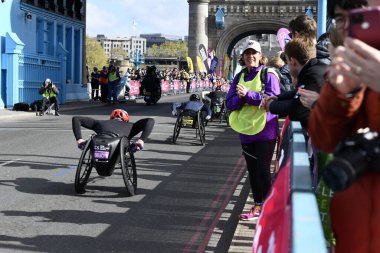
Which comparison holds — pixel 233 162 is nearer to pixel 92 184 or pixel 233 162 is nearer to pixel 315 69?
pixel 92 184

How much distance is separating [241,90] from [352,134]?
12.2 ft

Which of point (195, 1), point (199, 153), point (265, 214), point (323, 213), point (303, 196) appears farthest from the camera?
point (195, 1)

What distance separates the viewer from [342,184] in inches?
75.7

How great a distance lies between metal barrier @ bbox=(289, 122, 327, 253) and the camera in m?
1.78

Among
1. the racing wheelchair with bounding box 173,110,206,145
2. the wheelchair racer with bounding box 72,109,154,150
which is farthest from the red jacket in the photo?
the racing wheelchair with bounding box 173,110,206,145

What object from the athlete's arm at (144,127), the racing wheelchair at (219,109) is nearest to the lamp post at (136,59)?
the racing wheelchair at (219,109)

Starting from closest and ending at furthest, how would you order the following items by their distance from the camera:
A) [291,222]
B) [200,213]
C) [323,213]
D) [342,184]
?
[342,184] → [291,222] → [323,213] → [200,213]

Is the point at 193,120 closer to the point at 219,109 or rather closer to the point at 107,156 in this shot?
the point at 219,109

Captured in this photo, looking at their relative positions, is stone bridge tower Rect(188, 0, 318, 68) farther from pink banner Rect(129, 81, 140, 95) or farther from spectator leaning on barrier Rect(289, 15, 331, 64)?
spectator leaning on barrier Rect(289, 15, 331, 64)

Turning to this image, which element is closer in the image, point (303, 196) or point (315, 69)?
point (303, 196)

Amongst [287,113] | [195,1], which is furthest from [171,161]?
[195,1]

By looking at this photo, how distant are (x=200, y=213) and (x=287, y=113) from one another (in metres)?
2.92

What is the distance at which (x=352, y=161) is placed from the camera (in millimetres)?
1947

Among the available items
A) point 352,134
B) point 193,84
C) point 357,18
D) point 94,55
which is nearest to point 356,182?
point 352,134
